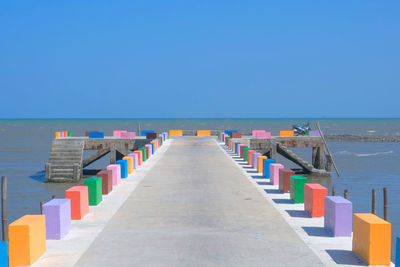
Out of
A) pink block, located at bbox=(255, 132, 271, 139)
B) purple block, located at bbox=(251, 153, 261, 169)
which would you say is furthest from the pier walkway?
pink block, located at bbox=(255, 132, 271, 139)

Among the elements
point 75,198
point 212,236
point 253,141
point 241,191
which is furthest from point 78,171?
point 212,236

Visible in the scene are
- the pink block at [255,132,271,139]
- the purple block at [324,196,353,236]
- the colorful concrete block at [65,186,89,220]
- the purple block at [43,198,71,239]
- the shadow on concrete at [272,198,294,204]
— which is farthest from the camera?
the pink block at [255,132,271,139]

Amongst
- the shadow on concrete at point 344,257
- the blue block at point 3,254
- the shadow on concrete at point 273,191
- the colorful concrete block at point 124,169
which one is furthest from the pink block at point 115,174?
the shadow on concrete at point 344,257

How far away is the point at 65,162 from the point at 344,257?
1431 inches

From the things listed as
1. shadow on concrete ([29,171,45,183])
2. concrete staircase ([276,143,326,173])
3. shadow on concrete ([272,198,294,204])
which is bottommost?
shadow on concrete ([29,171,45,183])

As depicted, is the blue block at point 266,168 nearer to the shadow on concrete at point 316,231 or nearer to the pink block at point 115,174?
the pink block at point 115,174

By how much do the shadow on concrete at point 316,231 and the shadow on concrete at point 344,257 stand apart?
136cm

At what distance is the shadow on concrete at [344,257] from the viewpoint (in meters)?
9.81

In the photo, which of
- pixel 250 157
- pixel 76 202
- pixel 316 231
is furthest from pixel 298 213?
pixel 250 157

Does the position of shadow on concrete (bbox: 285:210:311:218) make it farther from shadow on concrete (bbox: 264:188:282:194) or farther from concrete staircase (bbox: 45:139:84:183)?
concrete staircase (bbox: 45:139:84:183)

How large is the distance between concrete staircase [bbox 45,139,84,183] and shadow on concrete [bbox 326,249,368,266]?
30920mm

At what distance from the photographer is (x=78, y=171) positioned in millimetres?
39875

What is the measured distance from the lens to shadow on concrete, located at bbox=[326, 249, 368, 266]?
9.81 metres

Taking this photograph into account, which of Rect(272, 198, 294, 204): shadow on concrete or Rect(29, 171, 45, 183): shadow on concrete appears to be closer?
Rect(272, 198, 294, 204): shadow on concrete
